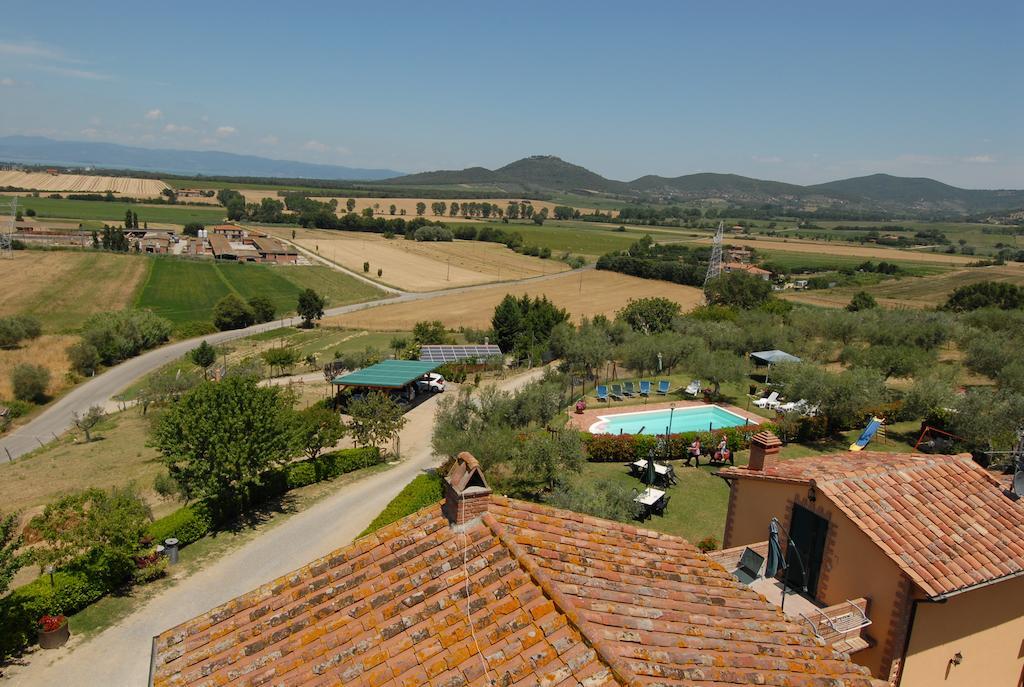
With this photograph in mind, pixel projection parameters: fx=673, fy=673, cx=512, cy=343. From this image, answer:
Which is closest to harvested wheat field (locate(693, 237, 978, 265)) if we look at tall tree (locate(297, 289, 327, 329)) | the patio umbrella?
tall tree (locate(297, 289, 327, 329))

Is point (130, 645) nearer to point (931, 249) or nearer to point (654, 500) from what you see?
point (654, 500)

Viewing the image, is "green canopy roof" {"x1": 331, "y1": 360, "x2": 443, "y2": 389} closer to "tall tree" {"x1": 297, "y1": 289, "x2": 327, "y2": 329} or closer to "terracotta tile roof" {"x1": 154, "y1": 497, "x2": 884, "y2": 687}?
"tall tree" {"x1": 297, "y1": 289, "x2": 327, "y2": 329}

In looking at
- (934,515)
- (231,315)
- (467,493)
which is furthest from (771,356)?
(231,315)

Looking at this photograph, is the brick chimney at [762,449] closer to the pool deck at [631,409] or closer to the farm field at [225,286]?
the pool deck at [631,409]

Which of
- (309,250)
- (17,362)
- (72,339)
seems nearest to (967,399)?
(17,362)

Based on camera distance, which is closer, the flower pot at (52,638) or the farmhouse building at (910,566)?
the farmhouse building at (910,566)

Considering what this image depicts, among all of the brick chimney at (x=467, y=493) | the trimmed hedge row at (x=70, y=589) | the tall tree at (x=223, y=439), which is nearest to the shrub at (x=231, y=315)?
the tall tree at (x=223, y=439)
